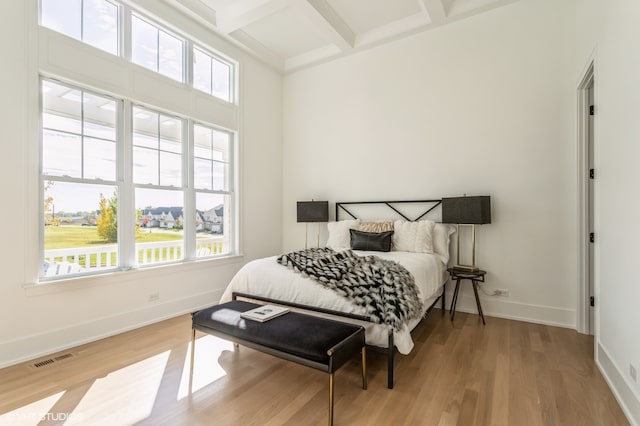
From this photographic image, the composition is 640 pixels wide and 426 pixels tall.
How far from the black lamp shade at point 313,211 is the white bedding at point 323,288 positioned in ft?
4.90

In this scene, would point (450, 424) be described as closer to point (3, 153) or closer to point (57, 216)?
point (57, 216)

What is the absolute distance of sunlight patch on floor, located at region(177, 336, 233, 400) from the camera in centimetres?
211

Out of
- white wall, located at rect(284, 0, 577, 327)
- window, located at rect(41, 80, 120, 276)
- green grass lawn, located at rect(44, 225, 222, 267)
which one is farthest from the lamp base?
window, located at rect(41, 80, 120, 276)

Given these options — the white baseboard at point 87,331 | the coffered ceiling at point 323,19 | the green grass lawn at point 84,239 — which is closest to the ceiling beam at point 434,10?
the coffered ceiling at point 323,19

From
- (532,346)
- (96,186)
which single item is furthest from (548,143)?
(96,186)

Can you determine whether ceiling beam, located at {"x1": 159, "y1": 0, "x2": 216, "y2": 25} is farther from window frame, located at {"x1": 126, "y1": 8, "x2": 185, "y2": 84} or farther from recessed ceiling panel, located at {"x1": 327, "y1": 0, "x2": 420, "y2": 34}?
recessed ceiling panel, located at {"x1": 327, "y1": 0, "x2": 420, "y2": 34}

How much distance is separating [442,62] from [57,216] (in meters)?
4.57

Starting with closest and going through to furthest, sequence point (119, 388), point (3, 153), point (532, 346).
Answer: point (119, 388), point (3, 153), point (532, 346)

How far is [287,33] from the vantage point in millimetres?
4395

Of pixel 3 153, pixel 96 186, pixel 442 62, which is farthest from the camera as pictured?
pixel 442 62

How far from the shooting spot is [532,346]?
2.74 meters

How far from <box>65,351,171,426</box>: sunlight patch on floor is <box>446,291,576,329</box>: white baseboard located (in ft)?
10.7

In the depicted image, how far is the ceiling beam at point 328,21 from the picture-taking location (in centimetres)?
357

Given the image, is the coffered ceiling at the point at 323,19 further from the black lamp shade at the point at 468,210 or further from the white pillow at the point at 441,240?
the white pillow at the point at 441,240
